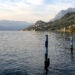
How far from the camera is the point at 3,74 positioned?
22.4 meters

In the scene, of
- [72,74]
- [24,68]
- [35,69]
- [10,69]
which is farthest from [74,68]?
[10,69]

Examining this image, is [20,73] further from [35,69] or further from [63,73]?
[63,73]

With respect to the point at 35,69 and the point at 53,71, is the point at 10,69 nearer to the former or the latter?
the point at 35,69

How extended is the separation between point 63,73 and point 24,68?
23.9 feet

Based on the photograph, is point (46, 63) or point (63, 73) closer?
point (63, 73)

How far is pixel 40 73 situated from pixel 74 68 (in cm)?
701

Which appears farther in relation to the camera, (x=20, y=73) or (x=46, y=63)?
(x=46, y=63)

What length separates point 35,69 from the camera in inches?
983

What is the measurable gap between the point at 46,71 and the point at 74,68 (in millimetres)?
5592

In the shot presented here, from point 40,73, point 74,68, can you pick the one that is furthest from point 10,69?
point 74,68

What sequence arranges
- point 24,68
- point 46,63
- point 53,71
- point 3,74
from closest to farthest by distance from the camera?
point 3,74 < point 53,71 < point 24,68 < point 46,63

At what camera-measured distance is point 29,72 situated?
76.9 feet

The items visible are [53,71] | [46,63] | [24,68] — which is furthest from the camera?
[46,63]

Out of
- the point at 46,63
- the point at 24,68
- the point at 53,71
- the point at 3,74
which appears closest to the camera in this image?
the point at 3,74
